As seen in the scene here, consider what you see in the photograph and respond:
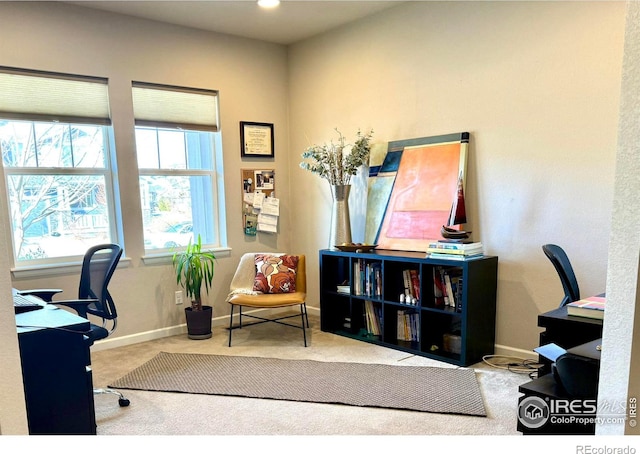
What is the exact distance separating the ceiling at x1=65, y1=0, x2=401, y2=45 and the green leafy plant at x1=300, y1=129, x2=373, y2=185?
103 cm

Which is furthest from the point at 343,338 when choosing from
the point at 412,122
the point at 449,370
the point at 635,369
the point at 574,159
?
the point at 635,369

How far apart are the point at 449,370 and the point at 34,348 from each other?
2.42 metres

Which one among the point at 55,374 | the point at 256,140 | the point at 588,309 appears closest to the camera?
the point at 55,374

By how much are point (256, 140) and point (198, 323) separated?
6.14 ft

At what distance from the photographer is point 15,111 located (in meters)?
3.08

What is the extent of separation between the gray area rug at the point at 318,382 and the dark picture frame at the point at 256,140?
2.05 meters

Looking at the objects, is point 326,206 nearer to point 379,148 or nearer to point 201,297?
point 379,148

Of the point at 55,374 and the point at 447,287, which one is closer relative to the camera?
the point at 55,374

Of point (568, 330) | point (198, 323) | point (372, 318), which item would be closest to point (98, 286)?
point (198, 323)

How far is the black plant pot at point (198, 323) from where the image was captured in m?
3.70

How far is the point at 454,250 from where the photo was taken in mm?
3012

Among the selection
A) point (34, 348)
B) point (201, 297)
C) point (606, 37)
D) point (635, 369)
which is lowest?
point (201, 297)

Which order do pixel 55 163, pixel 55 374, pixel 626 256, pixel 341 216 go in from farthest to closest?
pixel 341 216 < pixel 55 163 < pixel 55 374 < pixel 626 256

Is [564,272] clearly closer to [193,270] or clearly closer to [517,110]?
[517,110]
